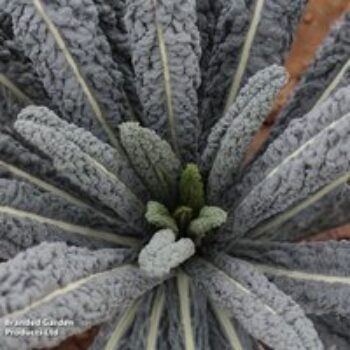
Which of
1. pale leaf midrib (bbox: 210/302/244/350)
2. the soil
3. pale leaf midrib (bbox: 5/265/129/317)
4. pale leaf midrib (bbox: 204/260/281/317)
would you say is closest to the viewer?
pale leaf midrib (bbox: 5/265/129/317)

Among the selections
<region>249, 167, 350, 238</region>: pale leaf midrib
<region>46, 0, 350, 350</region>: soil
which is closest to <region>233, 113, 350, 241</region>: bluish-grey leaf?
<region>249, 167, 350, 238</region>: pale leaf midrib

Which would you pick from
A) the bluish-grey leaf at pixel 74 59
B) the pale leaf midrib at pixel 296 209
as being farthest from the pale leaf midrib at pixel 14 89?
the pale leaf midrib at pixel 296 209

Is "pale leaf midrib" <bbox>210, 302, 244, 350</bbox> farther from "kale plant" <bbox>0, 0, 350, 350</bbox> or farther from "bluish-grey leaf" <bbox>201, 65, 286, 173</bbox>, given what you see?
"bluish-grey leaf" <bbox>201, 65, 286, 173</bbox>

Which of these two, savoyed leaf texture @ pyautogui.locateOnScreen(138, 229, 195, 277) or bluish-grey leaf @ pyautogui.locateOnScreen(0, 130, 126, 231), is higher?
bluish-grey leaf @ pyautogui.locateOnScreen(0, 130, 126, 231)

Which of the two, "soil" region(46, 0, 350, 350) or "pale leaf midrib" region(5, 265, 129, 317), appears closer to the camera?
"pale leaf midrib" region(5, 265, 129, 317)

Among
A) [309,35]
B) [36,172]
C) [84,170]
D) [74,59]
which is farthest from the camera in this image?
[309,35]

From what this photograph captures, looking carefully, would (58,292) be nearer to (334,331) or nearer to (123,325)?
(123,325)

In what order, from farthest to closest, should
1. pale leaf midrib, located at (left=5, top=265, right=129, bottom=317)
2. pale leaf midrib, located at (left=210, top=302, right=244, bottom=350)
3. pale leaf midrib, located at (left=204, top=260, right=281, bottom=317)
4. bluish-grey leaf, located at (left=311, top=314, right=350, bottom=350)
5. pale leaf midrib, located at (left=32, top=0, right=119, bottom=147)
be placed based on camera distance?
bluish-grey leaf, located at (left=311, top=314, right=350, bottom=350) → pale leaf midrib, located at (left=210, top=302, right=244, bottom=350) → pale leaf midrib, located at (left=32, top=0, right=119, bottom=147) → pale leaf midrib, located at (left=204, top=260, right=281, bottom=317) → pale leaf midrib, located at (left=5, top=265, right=129, bottom=317)

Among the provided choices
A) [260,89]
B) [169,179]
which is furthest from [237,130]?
[169,179]
